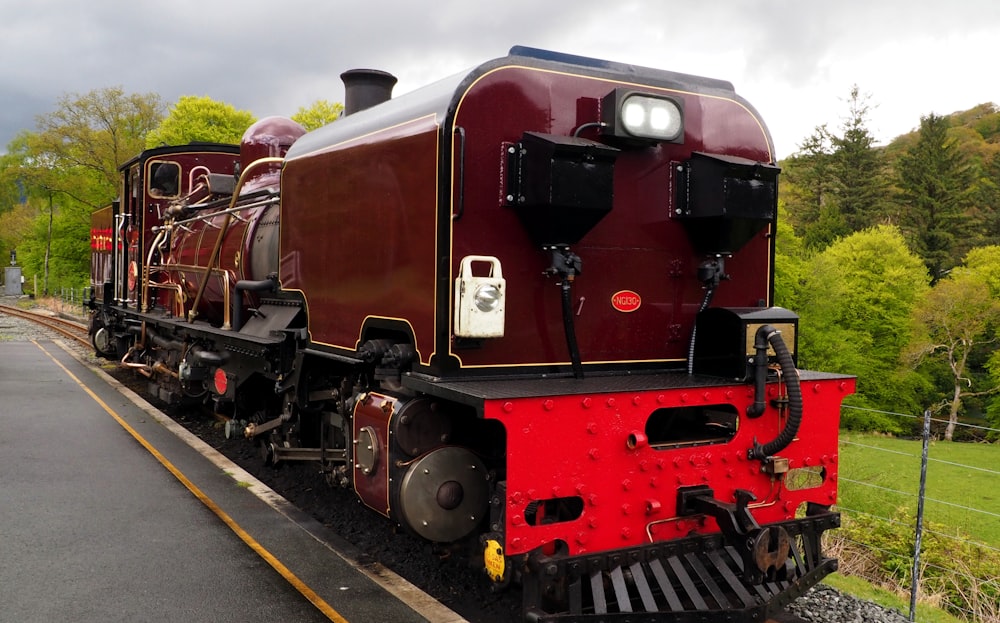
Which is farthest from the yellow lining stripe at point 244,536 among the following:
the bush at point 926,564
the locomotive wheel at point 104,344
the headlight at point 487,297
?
the locomotive wheel at point 104,344

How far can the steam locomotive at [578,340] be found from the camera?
395 cm

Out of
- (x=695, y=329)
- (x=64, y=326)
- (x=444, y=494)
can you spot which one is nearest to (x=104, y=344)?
(x=444, y=494)

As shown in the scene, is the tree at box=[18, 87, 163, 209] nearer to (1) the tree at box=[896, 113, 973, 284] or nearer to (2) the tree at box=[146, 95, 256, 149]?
(2) the tree at box=[146, 95, 256, 149]

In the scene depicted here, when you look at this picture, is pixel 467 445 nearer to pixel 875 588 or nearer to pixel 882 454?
pixel 875 588

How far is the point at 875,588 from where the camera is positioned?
5.50 m

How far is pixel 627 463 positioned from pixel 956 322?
42.8m

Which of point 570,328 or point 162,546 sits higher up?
point 570,328

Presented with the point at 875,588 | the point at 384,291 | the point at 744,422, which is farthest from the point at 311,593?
the point at 875,588

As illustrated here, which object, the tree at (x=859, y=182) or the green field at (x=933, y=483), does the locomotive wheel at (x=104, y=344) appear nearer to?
the green field at (x=933, y=483)

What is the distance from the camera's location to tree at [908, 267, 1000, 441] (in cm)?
3944

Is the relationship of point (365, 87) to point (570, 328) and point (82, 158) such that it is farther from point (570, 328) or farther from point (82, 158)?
point (82, 158)

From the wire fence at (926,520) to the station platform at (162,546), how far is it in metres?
3.39

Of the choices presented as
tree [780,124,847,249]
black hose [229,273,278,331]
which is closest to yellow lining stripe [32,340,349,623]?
black hose [229,273,278,331]

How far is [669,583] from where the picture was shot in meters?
3.95
